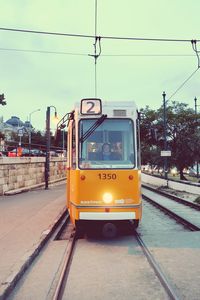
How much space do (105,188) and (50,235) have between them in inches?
82.4

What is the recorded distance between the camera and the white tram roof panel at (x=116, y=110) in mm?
9680

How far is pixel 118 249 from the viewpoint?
28.7 ft

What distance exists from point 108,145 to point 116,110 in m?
0.87

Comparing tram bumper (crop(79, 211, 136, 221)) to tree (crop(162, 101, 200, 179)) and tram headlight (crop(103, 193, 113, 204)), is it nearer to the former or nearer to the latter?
tram headlight (crop(103, 193, 113, 204))

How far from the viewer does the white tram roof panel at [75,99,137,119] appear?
968cm

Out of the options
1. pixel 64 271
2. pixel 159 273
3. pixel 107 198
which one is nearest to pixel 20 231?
pixel 107 198

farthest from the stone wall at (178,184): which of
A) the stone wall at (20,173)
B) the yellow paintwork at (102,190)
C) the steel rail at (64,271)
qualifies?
the steel rail at (64,271)

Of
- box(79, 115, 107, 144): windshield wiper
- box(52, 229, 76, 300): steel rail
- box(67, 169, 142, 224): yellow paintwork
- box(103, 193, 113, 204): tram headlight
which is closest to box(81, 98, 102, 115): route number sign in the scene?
box(79, 115, 107, 144): windshield wiper

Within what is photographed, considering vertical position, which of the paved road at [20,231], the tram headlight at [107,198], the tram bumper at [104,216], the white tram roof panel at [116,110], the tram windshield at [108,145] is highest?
the white tram roof panel at [116,110]

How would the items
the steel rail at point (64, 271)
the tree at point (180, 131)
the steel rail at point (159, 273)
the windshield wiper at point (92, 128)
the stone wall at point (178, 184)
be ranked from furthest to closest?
the tree at point (180, 131) < the stone wall at point (178, 184) < the windshield wiper at point (92, 128) < the steel rail at point (64, 271) < the steel rail at point (159, 273)

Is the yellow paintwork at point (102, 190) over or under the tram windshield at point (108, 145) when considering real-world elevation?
under

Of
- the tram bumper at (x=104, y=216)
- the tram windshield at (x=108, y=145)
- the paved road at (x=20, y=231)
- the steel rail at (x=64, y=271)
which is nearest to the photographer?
the steel rail at (x=64, y=271)

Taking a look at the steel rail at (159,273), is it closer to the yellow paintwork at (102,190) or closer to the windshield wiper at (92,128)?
the yellow paintwork at (102,190)

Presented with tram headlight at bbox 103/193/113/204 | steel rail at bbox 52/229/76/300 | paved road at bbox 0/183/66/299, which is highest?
tram headlight at bbox 103/193/113/204
